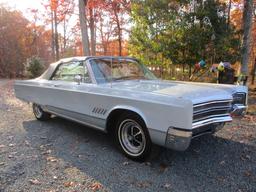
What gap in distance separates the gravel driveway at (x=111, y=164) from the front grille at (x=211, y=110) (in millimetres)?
753

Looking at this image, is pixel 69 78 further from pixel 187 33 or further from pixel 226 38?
pixel 226 38

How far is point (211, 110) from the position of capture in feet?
10.0

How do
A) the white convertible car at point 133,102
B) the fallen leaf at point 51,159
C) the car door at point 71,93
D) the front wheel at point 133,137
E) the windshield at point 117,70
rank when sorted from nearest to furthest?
1. the white convertible car at point 133,102
2. the front wheel at point 133,137
3. the fallen leaf at point 51,159
4. the car door at point 71,93
5. the windshield at point 117,70

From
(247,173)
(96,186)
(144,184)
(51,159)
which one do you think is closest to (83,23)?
(51,159)

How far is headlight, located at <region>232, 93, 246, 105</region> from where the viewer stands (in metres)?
3.79

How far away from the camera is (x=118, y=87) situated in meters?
3.58

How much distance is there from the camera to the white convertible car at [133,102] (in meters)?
2.77

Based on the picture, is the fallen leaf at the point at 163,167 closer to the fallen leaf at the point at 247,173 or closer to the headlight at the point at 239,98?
the fallen leaf at the point at 247,173

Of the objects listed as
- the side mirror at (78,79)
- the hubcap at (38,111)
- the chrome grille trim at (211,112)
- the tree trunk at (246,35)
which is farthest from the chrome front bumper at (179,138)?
the tree trunk at (246,35)

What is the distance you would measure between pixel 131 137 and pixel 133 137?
4 cm

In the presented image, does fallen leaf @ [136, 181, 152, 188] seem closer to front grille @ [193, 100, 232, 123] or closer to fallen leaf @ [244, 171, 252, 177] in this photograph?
front grille @ [193, 100, 232, 123]

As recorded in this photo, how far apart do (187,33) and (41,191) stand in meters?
6.85

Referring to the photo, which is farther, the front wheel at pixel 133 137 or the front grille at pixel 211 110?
the front wheel at pixel 133 137

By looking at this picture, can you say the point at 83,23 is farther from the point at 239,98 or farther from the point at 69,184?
the point at 69,184
